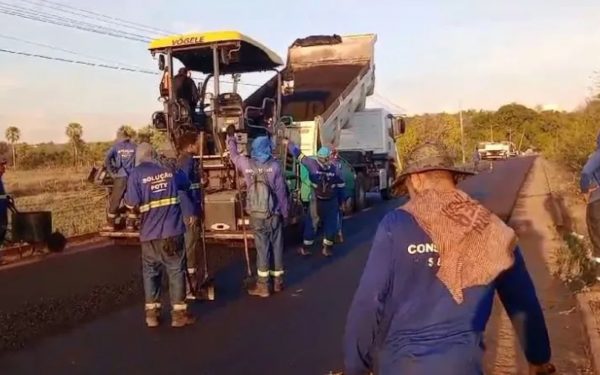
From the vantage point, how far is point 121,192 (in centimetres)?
1242

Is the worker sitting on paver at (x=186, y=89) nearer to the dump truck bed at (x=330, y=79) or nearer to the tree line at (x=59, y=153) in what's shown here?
the dump truck bed at (x=330, y=79)

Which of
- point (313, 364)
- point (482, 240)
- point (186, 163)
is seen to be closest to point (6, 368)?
point (313, 364)

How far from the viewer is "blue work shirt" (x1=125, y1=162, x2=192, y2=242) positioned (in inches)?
274

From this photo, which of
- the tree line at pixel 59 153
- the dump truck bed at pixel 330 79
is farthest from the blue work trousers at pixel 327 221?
the tree line at pixel 59 153

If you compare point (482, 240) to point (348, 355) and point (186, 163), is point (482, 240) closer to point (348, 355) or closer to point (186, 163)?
point (348, 355)

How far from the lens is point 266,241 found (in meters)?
8.55

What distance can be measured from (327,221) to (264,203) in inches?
131

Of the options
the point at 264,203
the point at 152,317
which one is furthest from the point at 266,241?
the point at 152,317

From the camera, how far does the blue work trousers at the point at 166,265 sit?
7031mm

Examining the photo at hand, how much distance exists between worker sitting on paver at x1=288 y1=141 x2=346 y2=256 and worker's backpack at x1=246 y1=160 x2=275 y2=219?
10.3ft

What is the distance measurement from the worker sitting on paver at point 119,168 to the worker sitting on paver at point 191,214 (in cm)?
406

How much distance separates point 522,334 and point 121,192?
10.4m

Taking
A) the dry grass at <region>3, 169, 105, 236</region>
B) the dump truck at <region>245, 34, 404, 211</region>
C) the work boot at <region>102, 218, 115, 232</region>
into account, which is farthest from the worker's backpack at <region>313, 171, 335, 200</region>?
the dry grass at <region>3, 169, 105, 236</region>

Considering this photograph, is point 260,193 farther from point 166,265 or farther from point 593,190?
point 593,190
